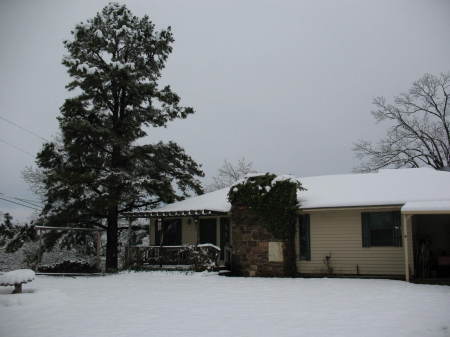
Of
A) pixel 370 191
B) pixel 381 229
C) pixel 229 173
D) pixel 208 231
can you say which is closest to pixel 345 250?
pixel 381 229

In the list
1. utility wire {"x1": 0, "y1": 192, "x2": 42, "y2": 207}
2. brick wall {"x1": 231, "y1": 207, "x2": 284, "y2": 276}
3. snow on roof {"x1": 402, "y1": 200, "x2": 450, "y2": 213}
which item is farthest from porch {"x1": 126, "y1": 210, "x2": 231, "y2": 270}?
utility wire {"x1": 0, "y1": 192, "x2": 42, "y2": 207}

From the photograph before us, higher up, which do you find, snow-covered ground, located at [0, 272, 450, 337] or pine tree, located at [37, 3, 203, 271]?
pine tree, located at [37, 3, 203, 271]

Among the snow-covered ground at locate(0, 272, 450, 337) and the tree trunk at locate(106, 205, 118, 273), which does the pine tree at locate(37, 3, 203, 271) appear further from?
the snow-covered ground at locate(0, 272, 450, 337)

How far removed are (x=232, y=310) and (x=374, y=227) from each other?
8.22 metres

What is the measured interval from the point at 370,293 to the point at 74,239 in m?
14.6

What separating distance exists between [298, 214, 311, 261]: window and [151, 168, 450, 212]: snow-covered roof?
0.68m

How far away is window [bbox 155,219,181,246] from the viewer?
19.7m

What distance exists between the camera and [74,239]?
2092 cm

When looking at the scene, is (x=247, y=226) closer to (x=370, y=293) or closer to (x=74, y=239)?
(x=370, y=293)

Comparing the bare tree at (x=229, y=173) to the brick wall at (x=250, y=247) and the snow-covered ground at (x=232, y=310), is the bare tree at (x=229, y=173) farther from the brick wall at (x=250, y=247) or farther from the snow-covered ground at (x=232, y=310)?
the snow-covered ground at (x=232, y=310)

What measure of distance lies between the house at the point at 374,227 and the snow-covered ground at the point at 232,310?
1.64 metres

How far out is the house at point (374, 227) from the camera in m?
14.5

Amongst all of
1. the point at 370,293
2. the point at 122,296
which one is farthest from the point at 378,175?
the point at 122,296

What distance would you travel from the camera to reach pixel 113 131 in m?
20.1
